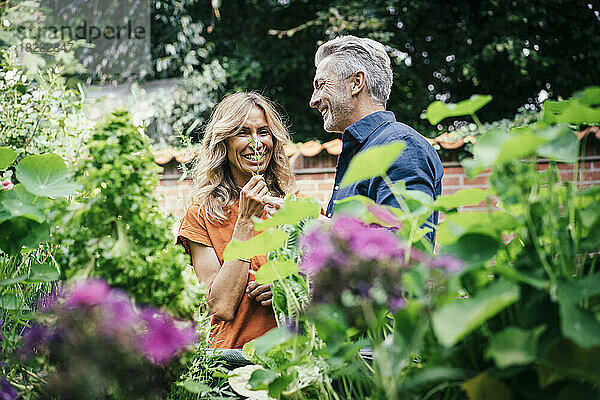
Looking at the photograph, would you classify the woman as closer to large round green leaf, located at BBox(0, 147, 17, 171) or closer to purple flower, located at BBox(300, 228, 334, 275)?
large round green leaf, located at BBox(0, 147, 17, 171)

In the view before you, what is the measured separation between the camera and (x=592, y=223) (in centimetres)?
56

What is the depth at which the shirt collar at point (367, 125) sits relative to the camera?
1.77 m

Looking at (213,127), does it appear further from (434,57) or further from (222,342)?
(434,57)

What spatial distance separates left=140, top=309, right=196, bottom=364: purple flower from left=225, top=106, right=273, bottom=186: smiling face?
115 cm

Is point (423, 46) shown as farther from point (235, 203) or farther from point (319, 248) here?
point (319, 248)

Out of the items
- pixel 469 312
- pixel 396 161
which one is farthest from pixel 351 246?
pixel 396 161

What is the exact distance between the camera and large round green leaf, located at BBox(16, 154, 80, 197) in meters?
0.78

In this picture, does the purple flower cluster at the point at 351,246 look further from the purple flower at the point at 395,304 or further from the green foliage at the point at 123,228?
the green foliage at the point at 123,228

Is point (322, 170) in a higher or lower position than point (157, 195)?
lower

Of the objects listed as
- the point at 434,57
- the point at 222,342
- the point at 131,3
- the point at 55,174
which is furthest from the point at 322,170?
the point at 131,3

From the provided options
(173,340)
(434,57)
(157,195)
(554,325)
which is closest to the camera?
(554,325)

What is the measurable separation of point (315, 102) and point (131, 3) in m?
7.12

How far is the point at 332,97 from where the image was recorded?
5.99 feet

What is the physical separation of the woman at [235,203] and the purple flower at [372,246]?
81cm
